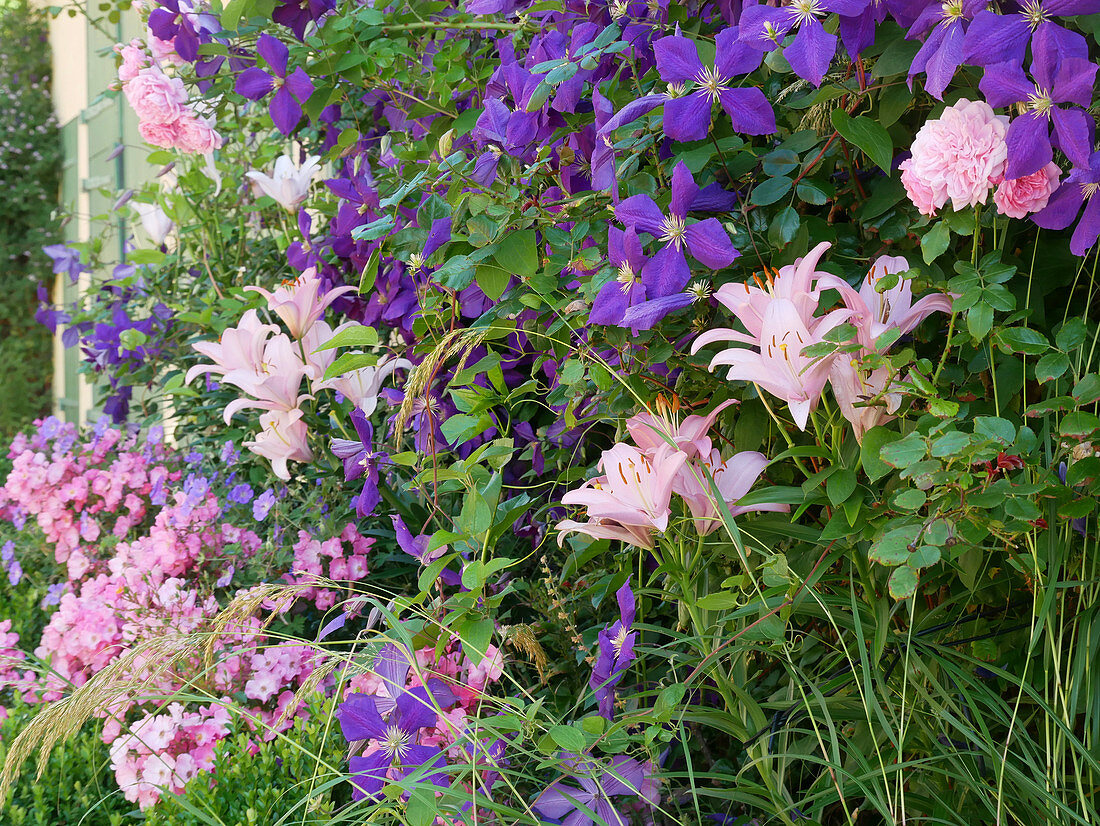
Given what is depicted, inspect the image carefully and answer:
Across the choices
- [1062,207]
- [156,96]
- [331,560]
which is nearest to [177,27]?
[156,96]

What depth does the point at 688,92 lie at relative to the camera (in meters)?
0.87

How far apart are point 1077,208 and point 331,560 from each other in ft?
3.94

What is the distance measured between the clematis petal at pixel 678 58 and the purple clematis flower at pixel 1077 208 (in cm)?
34

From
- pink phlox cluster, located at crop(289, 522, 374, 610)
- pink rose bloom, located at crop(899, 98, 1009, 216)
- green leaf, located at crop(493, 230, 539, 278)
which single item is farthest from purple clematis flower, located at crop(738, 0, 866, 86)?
pink phlox cluster, located at crop(289, 522, 374, 610)

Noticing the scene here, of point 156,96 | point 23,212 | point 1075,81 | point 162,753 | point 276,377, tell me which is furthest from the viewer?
point 23,212

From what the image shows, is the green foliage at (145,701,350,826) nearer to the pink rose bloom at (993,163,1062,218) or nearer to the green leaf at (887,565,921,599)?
the green leaf at (887,565,921,599)

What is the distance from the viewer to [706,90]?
85cm

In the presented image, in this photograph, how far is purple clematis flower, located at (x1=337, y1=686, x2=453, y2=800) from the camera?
0.91 meters

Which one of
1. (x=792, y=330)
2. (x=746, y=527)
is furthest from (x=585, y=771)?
(x=792, y=330)

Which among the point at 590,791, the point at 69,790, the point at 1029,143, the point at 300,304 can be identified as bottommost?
the point at 69,790

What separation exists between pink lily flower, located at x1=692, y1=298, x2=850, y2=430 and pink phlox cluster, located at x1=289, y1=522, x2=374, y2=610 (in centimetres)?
87

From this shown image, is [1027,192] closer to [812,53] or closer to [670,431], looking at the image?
[812,53]

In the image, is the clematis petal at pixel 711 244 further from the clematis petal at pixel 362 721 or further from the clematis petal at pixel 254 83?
the clematis petal at pixel 254 83

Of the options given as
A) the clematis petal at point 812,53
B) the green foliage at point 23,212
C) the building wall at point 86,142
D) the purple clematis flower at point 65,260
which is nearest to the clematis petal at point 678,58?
the clematis petal at point 812,53
